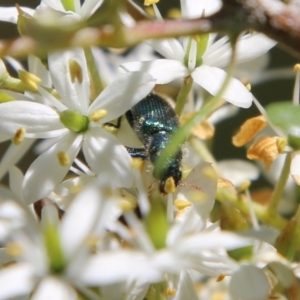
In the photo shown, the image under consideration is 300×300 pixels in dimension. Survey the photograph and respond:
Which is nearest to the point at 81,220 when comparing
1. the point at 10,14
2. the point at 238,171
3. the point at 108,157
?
the point at 108,157

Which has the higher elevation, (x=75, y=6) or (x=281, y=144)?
(x=75, y=6)

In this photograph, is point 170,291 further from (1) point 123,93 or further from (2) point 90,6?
(2) point 90,6

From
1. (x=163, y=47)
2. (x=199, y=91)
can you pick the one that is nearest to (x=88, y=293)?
(x=163, y=47)

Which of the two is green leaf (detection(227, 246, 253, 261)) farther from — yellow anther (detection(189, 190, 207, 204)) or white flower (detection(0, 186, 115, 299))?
white flower (detection(0, 186, 115, 299))

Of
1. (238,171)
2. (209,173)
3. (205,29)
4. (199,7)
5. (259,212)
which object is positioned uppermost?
(205,29)

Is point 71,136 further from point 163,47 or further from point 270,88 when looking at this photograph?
point 270,88

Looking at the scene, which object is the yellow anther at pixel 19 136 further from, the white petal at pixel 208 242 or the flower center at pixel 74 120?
the white petal at pixel 208 242
